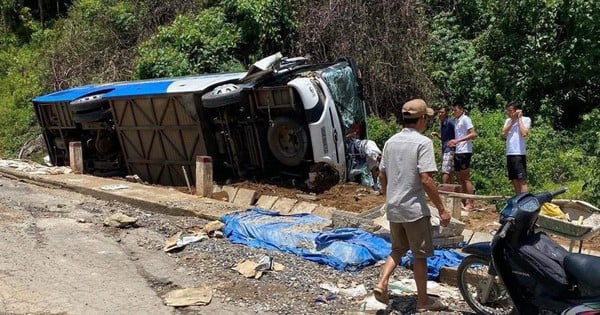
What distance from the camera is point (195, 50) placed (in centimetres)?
1588

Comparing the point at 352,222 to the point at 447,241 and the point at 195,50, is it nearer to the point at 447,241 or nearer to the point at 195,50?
the point at 447,241

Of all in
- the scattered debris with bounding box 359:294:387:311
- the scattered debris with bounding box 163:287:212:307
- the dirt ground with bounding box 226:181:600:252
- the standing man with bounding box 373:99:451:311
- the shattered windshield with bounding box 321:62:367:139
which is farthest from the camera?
the shattered windshield with bounding box 321:62:367:139

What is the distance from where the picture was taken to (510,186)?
33.9 feet

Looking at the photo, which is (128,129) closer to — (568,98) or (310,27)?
(310,27)

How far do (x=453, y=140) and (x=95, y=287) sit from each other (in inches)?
211

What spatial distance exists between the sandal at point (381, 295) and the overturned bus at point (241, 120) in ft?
16.4

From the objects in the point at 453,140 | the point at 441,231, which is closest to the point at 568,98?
the point at 453,140

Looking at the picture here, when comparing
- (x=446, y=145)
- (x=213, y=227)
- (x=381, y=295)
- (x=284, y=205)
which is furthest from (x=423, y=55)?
(x=381, y=295)

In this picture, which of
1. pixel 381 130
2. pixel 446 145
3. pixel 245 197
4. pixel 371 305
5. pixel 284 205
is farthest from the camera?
pixel 381 130

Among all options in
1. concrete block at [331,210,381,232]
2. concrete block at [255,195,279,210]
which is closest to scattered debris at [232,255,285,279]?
concrete block at [331,210,381,232]

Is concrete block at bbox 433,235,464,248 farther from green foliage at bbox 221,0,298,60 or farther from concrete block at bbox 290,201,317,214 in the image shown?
green foliage at bbox 221,0,298,60

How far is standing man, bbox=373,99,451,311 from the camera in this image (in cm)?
471

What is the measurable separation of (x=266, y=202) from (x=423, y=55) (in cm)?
689

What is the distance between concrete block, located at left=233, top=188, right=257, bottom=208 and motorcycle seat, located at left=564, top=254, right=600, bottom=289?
21.0 feet
